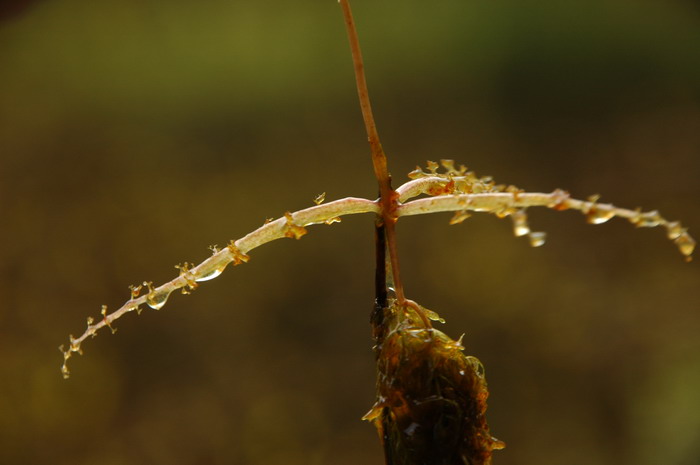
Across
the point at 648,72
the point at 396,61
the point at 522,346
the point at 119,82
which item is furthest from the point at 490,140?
the point at 119,82

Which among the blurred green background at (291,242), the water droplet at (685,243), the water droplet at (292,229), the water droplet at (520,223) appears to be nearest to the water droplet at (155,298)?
the water droplet at (292,229)

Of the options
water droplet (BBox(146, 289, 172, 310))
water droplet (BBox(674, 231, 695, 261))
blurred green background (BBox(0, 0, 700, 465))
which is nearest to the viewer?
water droplet (BBox(674, 231, 695, 261))

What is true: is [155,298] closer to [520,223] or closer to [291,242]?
[520,223]

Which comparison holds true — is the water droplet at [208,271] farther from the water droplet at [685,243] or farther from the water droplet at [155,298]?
the water droplet at [685,243]

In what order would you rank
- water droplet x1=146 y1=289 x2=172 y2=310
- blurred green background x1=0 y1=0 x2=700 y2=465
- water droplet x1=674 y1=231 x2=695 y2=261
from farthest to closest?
blurred green background x1=0 y1=0 x2=700 y2=465 → water droplet x1=146 y1=289 x2=172 y2=310 → water droplet x1=674 y1=231 x2=695 y2=261

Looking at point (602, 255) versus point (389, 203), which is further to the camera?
point (602, 255)

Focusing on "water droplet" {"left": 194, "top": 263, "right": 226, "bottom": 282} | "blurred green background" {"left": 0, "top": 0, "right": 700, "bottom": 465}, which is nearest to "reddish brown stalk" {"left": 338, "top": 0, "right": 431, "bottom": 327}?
"water droplet" {"left": 194, "top": 263, "right": 226, "bottom": 282}

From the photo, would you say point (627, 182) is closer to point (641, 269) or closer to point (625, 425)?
point (641, 269)

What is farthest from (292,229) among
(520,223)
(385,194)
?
(520,223)

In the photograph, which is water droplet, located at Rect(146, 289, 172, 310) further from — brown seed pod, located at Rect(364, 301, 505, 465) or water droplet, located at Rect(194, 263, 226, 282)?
Result: brown seed pod, located at Rect(364, 301, 505, 465)
